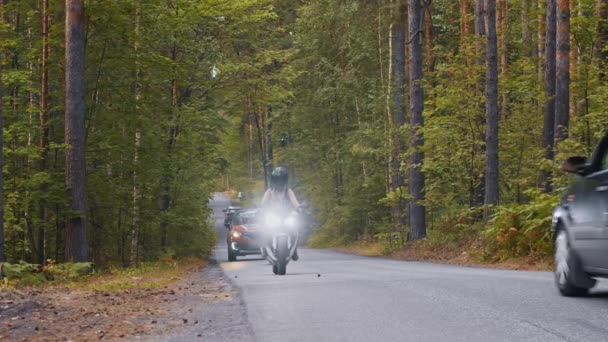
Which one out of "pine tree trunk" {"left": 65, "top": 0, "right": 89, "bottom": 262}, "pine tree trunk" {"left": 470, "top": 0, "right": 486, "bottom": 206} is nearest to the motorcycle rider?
"pine tree trunk" {"left": 65, "top": 0, "right": 89, "bottom": 262}

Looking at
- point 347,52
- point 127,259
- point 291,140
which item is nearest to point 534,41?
point 347,52

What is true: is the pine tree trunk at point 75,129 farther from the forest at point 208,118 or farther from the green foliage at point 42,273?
the green foliage at point 42,273

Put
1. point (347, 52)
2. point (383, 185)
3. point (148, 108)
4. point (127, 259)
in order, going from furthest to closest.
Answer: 1. point (347, 52)
2. point (383, 185)
3. point (127, 259)
4. point (148, 108)

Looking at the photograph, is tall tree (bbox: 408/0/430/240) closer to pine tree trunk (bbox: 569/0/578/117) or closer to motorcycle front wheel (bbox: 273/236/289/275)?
pine tree trunk (bbox: 569/0/578/117)

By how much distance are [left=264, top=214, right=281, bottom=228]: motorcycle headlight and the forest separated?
5787 mm

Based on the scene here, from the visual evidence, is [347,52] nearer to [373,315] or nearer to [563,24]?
[563,24]

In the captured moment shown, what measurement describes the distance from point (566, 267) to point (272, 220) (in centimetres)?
737

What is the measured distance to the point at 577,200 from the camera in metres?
9.15

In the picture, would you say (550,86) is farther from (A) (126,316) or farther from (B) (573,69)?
(A) (126,316)

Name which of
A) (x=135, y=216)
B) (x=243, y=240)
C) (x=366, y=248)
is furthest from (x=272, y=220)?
(x=366, y=248)

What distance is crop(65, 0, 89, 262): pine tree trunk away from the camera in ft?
65.9

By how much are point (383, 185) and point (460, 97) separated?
1726 centimetres

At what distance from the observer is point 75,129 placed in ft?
66.8

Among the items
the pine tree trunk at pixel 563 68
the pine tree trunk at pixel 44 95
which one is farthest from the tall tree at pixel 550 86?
the pine tree trunk at pixel 44 95
